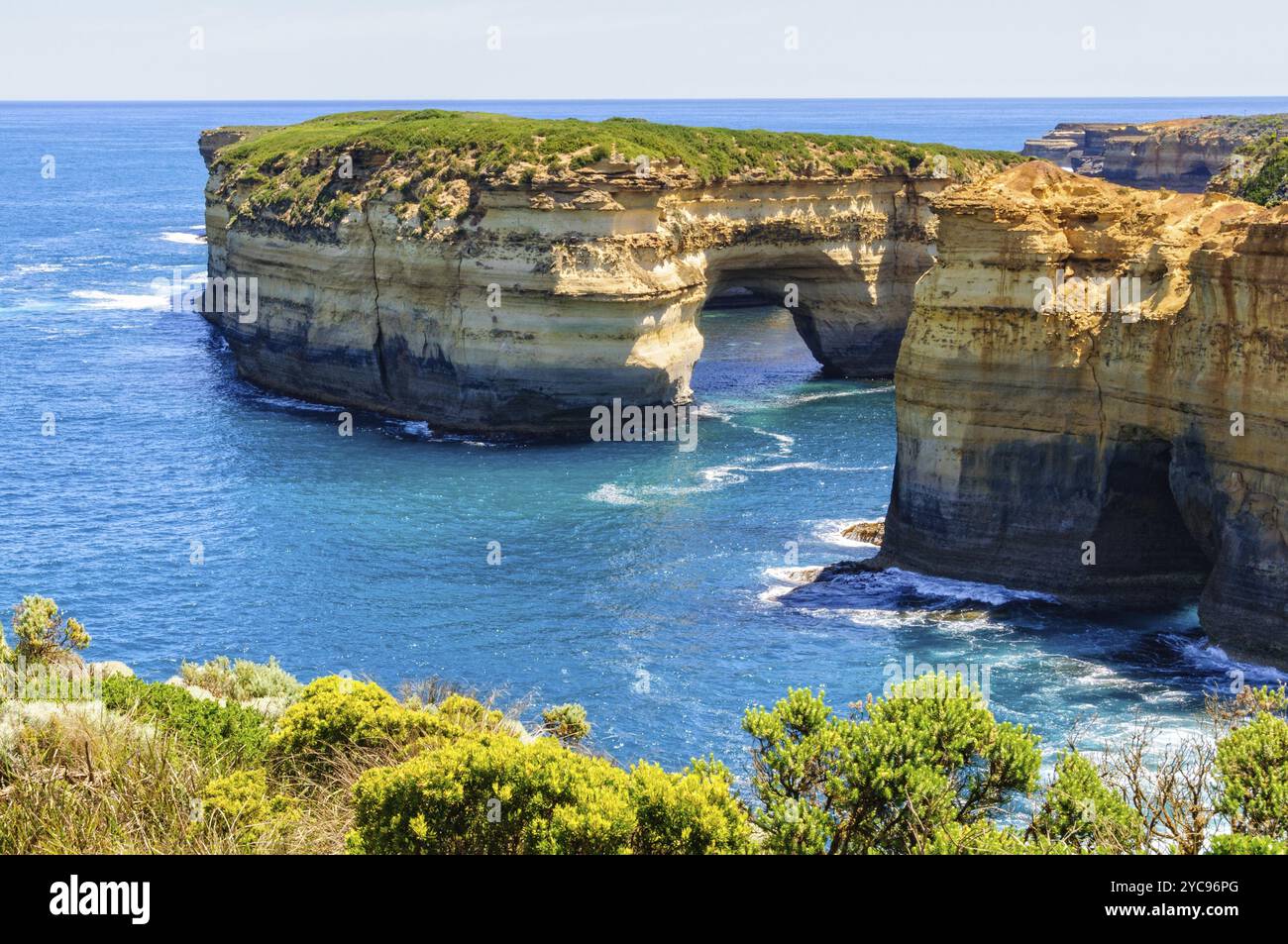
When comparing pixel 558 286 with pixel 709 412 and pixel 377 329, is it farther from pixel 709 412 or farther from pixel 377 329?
pixel 709 412

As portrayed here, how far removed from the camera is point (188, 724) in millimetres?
23250

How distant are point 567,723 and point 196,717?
916cm

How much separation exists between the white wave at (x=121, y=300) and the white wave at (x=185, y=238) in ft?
98.2

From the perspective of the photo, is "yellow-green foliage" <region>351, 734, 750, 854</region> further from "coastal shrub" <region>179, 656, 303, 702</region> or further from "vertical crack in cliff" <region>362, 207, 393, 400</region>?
"vertical crack in cliff" <region>362, 207, 393, 400</region>

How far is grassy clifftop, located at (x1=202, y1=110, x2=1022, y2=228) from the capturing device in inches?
2505

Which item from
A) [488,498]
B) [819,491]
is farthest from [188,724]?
[819,491]

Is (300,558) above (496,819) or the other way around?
the other way around

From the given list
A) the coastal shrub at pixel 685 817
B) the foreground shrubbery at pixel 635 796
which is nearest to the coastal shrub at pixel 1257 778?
the foreground shrubbery at pixel 635 796

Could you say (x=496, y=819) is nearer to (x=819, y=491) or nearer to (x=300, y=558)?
(x=300, y=558)

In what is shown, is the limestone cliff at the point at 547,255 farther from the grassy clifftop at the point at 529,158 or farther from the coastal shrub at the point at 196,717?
the coastal shrub at the point at 196,717

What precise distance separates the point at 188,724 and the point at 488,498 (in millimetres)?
30410

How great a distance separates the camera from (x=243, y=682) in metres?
31.5
